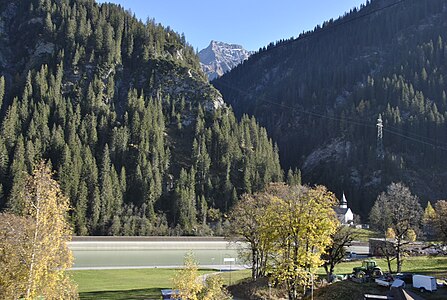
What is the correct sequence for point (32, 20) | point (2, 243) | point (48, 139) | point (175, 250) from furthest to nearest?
point (32, 20)
point (48, 139)
point (175, 250)
point (2, 243)

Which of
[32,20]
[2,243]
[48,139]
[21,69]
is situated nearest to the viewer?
[2,243]

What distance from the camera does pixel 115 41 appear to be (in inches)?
6122

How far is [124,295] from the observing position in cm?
3397

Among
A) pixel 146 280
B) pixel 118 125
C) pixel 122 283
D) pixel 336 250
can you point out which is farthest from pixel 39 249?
pixel 118 125

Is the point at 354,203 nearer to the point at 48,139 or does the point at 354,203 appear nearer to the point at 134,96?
the point at 134,96

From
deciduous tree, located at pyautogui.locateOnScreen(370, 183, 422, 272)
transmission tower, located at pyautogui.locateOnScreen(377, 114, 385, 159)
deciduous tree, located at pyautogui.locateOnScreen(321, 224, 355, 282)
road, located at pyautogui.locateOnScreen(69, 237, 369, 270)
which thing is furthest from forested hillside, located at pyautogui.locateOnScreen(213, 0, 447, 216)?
deciduous tree, located at pyautogui.locateOnScreen(321, 224, 355, 282)

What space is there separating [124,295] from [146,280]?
9355mm

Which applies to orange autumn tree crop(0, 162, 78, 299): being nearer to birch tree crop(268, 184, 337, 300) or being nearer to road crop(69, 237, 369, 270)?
birch tree crop(268, 184, 337, 300)

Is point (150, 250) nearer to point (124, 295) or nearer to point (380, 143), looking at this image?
point (124, 295)

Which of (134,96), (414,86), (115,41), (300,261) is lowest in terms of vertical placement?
(300,261)

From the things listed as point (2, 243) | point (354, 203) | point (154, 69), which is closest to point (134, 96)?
point (154, 69)

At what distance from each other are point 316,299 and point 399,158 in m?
123

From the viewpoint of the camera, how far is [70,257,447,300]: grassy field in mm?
31922

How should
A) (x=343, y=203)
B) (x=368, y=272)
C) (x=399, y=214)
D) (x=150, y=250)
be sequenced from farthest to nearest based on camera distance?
(x=343, y=203) < (x=150, y=250) < (x=399, y=214) < (x=368, y=272)
